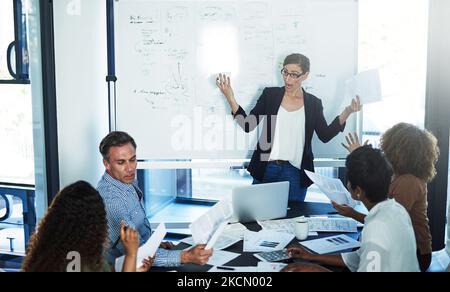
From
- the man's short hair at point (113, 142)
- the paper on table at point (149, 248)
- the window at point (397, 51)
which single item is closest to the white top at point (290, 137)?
the window at point (397, 51)

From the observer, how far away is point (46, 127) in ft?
10.6

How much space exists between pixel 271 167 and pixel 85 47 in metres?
1.52

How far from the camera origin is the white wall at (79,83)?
10.5ft

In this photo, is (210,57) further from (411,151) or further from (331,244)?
(331,244)

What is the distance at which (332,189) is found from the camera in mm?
2162

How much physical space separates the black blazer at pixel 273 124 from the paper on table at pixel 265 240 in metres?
1.02

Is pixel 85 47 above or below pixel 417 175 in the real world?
above

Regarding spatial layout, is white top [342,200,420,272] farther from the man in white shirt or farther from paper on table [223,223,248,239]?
paper on table [223,223,248,239]

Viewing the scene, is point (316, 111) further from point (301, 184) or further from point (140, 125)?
point (140, 125)

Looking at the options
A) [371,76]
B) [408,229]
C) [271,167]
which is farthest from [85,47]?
[408,229]

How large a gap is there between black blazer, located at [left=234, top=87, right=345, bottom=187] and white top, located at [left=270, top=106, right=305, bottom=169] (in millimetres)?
30

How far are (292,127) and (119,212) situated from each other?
5.03ft

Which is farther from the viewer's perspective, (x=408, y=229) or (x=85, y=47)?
(x=85, y=47)

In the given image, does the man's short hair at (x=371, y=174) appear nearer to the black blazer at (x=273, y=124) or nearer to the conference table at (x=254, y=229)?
the conference table at (x=254, y=229)
